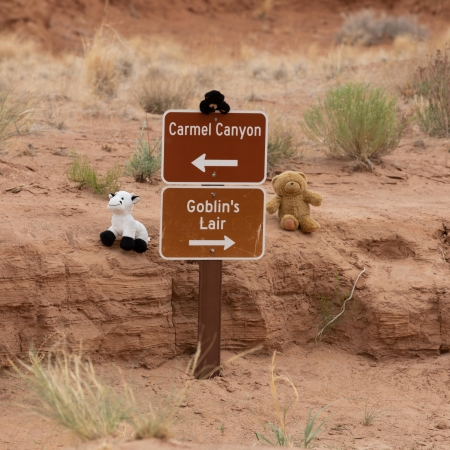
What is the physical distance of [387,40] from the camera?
69.4ft

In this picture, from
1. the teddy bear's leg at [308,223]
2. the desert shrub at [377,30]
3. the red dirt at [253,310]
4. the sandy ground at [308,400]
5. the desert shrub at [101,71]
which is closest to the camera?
the sandy ground at [308,400]

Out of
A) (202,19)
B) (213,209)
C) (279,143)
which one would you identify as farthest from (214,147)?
(202,19)

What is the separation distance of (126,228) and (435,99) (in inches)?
214

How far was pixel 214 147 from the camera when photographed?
447 cm

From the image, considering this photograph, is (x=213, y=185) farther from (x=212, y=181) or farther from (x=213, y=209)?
(x=213, y=209)

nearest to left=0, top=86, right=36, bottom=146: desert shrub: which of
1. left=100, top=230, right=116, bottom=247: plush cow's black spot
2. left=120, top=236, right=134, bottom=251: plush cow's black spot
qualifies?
left=100, top=230, right=116, bottom=247: plush cow's black spot

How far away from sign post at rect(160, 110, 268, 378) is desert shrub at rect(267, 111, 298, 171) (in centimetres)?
299

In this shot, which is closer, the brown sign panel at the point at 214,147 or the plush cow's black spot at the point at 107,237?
the brown sign panel at the point at 214,147

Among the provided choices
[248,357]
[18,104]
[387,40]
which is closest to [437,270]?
[248,357]

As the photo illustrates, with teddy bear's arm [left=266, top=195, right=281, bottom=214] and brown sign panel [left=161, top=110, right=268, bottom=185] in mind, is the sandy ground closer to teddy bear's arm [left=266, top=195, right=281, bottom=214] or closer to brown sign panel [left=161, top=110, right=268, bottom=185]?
teddy bear's arm [left=266, top=195, right=281, bottom=214]

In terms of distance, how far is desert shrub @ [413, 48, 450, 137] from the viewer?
8.98 metres

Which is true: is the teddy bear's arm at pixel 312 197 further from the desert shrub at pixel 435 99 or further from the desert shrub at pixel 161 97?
the desert shrub at pixel 161 97

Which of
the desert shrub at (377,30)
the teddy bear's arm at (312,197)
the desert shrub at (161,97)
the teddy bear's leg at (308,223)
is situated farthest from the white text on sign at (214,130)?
the desert shrub at (377,30)

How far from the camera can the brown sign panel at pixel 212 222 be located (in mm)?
4484
